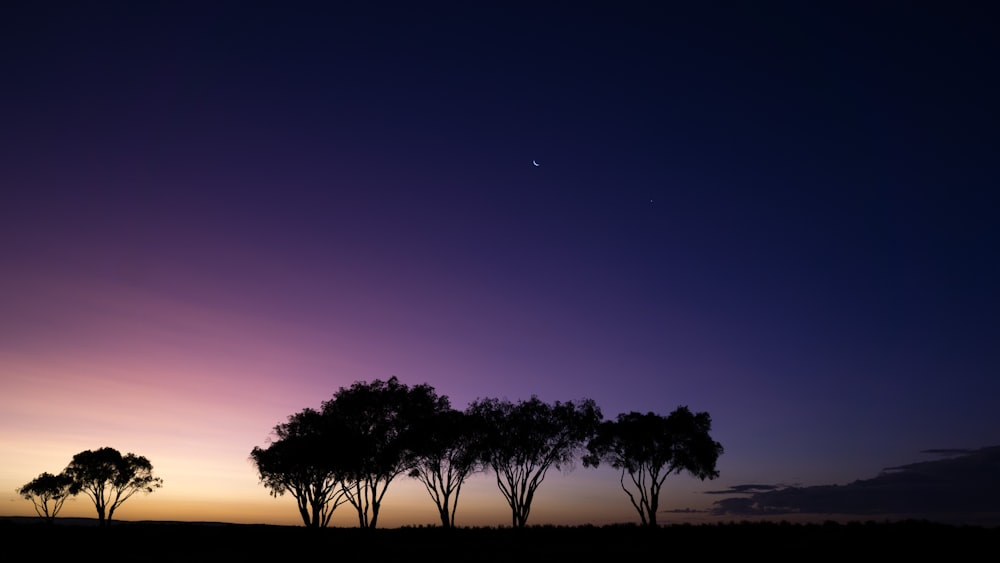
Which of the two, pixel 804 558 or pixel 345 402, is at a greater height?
pixel 345 402

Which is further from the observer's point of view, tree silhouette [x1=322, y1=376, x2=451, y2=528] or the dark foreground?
tree silhouette [x1=322, y1=376, x2=451, y2=528]

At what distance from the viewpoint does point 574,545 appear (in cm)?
4775

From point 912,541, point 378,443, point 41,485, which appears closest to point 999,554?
point 912,541

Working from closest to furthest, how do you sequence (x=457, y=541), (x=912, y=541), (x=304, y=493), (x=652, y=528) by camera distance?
(x=912, y=541) < (x=457, y=541) < (x=652, y=528) < (x=304, y=493)

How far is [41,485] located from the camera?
9944 cm

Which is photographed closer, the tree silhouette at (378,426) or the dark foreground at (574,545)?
the dark foreground at (574,545)

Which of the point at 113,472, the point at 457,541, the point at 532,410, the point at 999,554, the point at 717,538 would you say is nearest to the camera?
the point at 999,554

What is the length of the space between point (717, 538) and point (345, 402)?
40417mm

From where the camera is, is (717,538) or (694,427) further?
(694,427)

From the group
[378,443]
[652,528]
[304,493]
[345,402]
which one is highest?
[345,402]

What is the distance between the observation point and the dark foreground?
3697 cm

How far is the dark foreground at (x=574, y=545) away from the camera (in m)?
37.0

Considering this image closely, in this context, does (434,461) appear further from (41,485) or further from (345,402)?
(41,485)

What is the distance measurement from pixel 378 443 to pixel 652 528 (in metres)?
31.5
